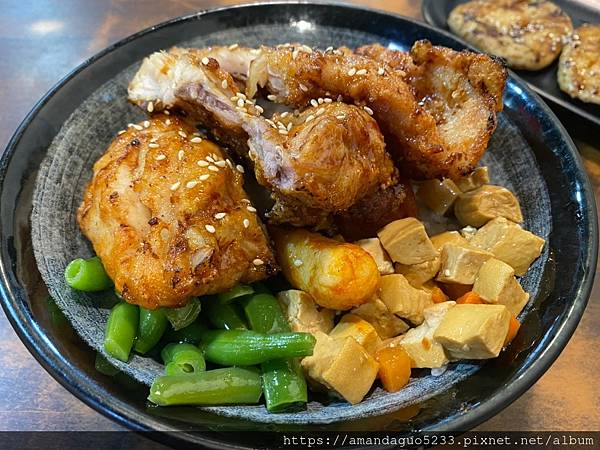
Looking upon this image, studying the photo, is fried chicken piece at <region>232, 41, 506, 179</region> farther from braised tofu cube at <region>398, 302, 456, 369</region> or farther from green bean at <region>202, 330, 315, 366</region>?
green bean at <region>202, 330, 315, 366</region>

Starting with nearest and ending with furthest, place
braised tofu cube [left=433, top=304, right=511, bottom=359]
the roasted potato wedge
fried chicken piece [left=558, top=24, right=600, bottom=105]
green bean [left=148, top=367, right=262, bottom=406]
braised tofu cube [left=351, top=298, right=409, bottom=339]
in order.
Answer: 1. green bean [left=148, top=367, right=262, bottom=406]
2. braised tofu cube [left=433, top=304, right=511, bottom=359]
3. the roasted potato wedge
4. braised tofu cube [left=351, top=298, right=409, bottom=339]
5. fried chicken piece [left=558, top=24, right=600, bottom=105]

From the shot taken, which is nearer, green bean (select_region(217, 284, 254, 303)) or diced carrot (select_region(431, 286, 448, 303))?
green bean (select_region(217, 284, 254, 303))

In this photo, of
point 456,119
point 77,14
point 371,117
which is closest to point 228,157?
point 371,117

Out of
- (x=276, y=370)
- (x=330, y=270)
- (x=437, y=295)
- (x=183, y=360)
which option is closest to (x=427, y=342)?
(x=437, y=295)

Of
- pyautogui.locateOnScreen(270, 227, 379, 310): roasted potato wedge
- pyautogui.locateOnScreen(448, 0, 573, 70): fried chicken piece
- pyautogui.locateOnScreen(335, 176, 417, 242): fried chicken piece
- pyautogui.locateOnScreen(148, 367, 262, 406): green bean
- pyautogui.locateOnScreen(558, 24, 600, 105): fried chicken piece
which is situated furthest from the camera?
pyautogui.locateOnScreen(448, 0, 573, 70): fried chicken piece

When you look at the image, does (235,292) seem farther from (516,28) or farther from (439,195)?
(516,28)

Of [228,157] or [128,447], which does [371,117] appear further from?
[128,447]

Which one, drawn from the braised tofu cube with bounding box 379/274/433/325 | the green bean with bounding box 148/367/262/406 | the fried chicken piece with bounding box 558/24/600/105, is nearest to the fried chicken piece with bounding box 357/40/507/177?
the braised tofu cube with bounding box 379/274/433/325

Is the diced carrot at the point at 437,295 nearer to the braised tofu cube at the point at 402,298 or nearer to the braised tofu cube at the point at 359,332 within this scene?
the braised tofu cube at the point at 402,298
